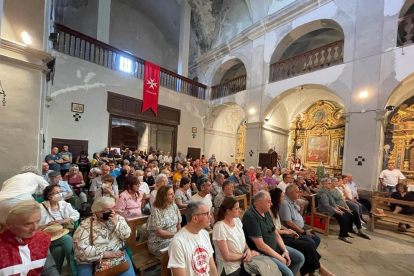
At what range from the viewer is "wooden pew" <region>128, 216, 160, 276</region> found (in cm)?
207

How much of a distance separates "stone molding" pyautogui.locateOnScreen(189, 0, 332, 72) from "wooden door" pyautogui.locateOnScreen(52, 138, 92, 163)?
28.1ft

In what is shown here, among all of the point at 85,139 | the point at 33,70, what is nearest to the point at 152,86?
the point at 85,139

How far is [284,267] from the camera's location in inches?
79.8

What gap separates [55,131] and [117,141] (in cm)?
543

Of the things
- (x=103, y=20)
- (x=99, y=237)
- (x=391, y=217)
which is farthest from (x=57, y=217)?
(x=103, y=20)

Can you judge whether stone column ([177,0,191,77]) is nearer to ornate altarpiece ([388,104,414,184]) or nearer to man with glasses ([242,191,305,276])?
ornate altarpiece ([388,104,414,184])

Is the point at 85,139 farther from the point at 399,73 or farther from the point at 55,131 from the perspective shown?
the point at 399,73

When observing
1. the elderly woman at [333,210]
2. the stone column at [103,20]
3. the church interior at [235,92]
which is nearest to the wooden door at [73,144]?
the church interior at [235,92]

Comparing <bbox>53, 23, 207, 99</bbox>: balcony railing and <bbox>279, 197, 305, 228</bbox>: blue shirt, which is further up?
<bbox>53, 23, 207, 99</bbox>: balcony railing

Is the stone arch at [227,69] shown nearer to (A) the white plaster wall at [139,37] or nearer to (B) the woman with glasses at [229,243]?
(A) the white plaster wall at [139,37]

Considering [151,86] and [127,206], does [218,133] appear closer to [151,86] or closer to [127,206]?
[151,86]

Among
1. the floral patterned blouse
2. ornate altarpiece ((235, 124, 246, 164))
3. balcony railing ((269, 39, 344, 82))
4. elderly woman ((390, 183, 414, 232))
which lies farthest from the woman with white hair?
ornate altarpiece ((235, 124, 246, 164))

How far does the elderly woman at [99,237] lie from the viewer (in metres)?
1.68

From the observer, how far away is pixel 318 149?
10.8m
